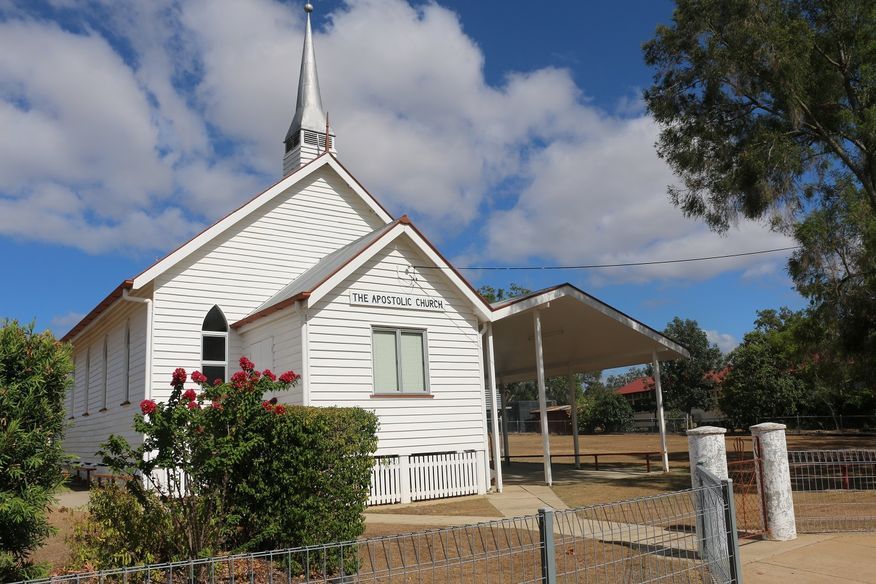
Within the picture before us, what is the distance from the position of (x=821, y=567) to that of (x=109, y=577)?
709 cm

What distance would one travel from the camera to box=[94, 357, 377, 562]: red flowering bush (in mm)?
6375

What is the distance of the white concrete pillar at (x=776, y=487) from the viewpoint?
9.09 meters

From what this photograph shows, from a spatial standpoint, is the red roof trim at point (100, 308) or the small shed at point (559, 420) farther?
the small shed at point (559, 420)

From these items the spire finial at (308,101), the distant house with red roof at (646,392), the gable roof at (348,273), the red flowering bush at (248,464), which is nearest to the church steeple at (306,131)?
the spire finial at (308,101)

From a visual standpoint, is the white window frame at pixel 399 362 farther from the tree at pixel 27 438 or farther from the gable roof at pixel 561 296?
the tree at pixel 27 438

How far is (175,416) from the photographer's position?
6230 millimetres

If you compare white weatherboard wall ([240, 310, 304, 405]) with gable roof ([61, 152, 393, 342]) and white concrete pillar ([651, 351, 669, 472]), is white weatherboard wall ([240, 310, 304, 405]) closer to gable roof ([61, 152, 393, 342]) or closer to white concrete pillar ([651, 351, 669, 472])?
gable roof ([61, 152, 393, 342])

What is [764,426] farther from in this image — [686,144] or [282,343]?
[686,144]

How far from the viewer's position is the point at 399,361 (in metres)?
15.0

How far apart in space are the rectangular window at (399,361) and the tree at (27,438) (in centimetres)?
924

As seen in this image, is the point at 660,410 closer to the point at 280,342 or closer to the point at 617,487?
the point at 617,487

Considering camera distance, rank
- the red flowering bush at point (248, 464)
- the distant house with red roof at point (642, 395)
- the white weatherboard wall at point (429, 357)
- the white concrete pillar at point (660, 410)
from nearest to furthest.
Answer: the red flowering bush at point (248, 464), the white weatherboard wall at point (429, 357), the white concrete pillar at point (660, 410), the distant house with red roof at point (642, 395)

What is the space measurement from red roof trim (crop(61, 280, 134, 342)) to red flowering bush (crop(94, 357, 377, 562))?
797 centimetres

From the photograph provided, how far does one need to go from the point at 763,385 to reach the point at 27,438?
44701 mm
